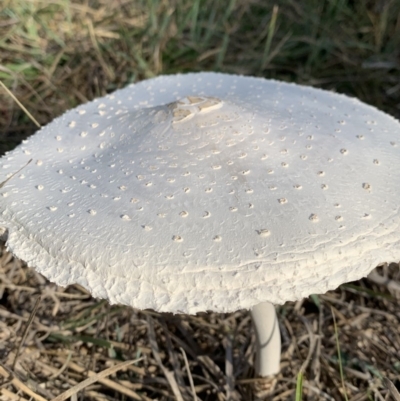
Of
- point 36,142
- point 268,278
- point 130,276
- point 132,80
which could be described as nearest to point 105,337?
point 36,142

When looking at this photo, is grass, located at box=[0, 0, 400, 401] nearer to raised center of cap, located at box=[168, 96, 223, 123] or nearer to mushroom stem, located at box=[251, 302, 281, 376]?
mushroom stem, located at box=[251, 302, 281, 376]

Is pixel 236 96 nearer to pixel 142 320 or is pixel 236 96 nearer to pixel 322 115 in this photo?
pixel 322 115

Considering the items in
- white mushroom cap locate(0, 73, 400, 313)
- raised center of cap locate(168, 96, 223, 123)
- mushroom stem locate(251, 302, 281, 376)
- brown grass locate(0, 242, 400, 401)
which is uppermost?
raised center of cap locate(168, 96, 223, 123)

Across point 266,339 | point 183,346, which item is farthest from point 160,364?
point 266,339

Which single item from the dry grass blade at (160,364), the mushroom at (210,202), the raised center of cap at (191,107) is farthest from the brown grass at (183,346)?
the raised center of cap at (191,107)

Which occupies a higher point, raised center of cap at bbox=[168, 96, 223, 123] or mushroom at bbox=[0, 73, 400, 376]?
raised center of cap at bbox=[168, 96, 223, 123]

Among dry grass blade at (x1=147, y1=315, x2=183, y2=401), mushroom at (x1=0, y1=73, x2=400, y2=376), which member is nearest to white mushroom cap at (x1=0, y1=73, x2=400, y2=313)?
mushroom at (x1=0, y1=73, x2=400, y2=376)

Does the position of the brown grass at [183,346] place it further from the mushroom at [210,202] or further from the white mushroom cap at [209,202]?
the white mushroom cap at [209,202]
